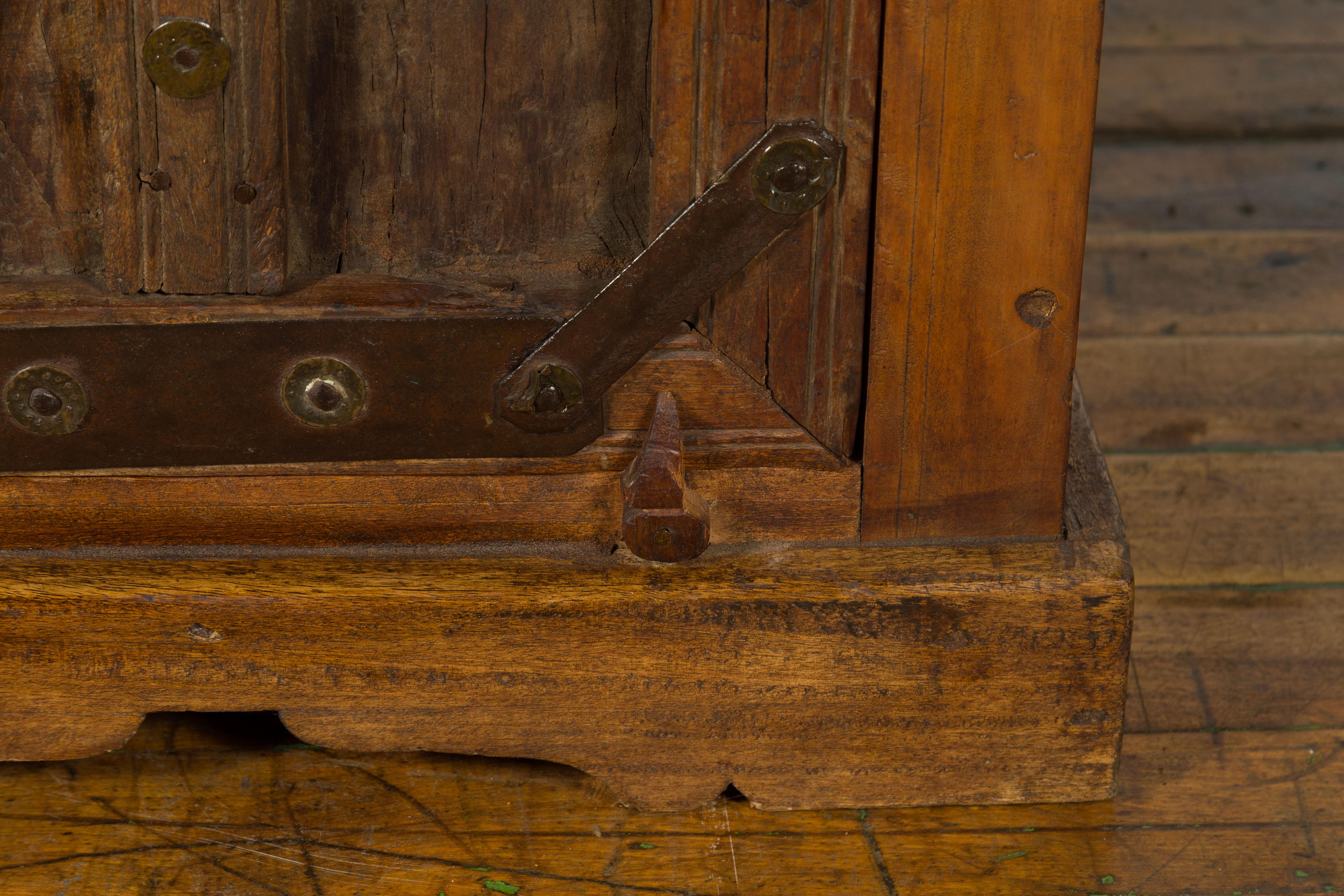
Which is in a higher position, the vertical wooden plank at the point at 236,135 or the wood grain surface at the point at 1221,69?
the vertical wooden plank at the point at 236,135

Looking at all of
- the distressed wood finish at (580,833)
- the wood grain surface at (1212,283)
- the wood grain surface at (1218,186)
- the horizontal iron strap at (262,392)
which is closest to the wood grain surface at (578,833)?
the distressed wood finish at (580,833)

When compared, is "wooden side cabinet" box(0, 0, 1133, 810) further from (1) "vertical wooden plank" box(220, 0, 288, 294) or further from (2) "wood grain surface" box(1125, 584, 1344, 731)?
(2) "wood grain surface" box(1125, 584, 1344, 731)

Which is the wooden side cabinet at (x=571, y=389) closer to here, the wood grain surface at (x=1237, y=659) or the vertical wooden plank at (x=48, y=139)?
the vertical wooden plank at (x=48, y=139)

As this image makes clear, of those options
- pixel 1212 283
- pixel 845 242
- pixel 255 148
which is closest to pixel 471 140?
pixel 255 148

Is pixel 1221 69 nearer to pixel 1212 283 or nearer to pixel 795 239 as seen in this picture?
pixel 1212 283

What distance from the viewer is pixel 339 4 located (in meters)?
0.93

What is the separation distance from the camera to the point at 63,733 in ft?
3.39

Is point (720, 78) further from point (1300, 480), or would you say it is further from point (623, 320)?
point (1300, 480)

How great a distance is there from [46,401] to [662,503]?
411 mm

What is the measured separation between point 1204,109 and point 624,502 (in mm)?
1408

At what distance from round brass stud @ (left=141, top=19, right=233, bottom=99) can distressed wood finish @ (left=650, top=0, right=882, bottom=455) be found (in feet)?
0.89

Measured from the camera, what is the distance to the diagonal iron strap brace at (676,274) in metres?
0.92

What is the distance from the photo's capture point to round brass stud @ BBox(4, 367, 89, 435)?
951mm

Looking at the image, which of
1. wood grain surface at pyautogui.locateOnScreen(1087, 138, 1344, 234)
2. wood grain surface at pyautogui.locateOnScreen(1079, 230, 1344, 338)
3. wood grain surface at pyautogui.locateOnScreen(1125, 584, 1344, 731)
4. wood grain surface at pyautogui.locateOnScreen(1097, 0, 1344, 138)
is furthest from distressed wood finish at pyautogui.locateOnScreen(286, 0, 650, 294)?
wood grain surface at pyautogui.locateOnScreen(1097, 0, 1344, 138)
